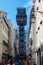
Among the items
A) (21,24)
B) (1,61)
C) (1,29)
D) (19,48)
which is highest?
(1,29)

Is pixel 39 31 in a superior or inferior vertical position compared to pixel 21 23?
superior

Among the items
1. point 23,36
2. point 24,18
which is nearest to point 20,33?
point 23,36

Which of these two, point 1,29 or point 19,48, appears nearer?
point 1,29

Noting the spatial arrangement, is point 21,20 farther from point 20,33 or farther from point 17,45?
point 17,45

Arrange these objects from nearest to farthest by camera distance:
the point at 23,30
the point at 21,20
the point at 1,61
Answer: the point at 1,61
the point at 21,20
the point at 23,30

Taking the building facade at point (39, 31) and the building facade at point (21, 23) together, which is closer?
the building facade at point (39, 31)

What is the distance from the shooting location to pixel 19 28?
5325 inches

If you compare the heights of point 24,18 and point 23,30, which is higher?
point 24,18

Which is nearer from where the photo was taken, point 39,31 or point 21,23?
point 39,31

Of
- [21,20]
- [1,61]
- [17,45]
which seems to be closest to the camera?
[1,61]

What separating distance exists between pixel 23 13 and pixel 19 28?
9845mm

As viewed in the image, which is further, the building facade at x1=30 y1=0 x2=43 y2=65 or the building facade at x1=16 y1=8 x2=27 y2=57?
the building facade at x1=16 y1=8 x2=27 y2=57

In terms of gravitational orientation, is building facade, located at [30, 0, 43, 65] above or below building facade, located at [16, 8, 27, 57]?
above

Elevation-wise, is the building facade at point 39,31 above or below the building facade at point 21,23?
above
